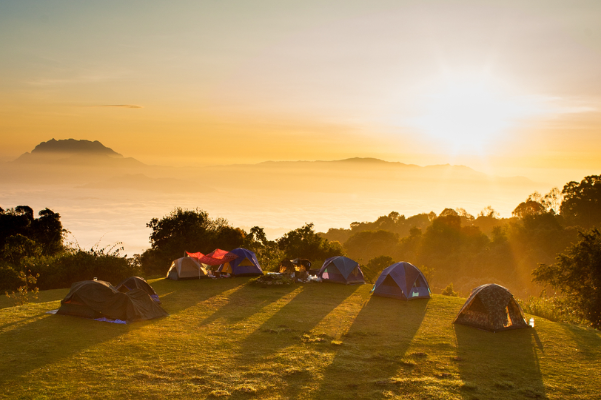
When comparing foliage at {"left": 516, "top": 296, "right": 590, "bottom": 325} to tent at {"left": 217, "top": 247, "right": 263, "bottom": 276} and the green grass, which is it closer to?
the green grass

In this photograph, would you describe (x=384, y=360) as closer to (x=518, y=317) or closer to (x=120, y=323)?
(x=518, y=317)

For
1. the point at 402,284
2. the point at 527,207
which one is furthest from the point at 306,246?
the point at 527,207

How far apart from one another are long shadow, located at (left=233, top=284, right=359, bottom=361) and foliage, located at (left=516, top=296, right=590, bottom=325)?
9.05m

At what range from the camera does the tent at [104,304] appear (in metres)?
15.7

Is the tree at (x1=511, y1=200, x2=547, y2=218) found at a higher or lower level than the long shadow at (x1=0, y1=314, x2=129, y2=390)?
higher

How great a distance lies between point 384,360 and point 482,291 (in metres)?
6.25

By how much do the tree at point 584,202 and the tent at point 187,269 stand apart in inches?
2246

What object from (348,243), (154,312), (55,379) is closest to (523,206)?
(348,243)

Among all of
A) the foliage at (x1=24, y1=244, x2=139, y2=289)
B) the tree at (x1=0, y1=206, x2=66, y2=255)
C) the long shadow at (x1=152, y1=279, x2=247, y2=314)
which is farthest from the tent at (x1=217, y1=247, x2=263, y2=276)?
the tree at (x1=0, y1=206, x2=66, y2=255)

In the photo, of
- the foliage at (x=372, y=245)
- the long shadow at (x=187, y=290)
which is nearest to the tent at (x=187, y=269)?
the long shadow at (x=187, y=290)

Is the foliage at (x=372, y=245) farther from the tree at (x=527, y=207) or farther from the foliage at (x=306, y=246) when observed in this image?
the foliage at (x=306, y=246)

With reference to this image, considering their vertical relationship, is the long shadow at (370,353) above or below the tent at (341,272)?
below

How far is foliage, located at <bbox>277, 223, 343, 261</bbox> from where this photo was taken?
1353 inches

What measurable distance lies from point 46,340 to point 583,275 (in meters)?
25.0
